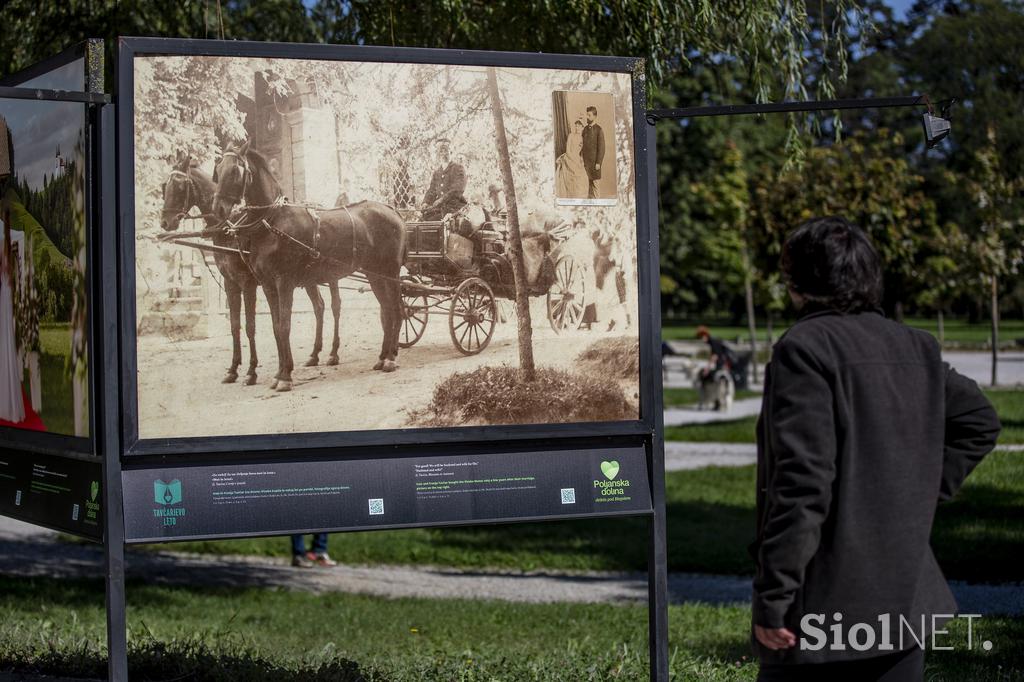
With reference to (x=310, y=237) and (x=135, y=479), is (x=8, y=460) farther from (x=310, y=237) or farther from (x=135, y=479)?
(x=310, y=237)

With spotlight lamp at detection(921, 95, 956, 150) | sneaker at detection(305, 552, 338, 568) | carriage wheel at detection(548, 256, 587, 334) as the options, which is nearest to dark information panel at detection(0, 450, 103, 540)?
carriage wheel at detection(548, 256, 587, 334)

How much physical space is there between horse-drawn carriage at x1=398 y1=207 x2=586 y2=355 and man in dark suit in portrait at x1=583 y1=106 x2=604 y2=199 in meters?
0.21

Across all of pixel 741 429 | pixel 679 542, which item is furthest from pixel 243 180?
pixel 741 429

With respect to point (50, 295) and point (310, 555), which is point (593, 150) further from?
point (310, 555)

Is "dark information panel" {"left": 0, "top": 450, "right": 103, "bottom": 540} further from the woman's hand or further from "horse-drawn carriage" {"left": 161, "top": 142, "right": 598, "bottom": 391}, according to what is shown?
the woman's hand

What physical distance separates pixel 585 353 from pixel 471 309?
0.52m

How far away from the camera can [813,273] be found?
339 centimetres

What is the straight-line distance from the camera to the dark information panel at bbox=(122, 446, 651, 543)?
184 inches

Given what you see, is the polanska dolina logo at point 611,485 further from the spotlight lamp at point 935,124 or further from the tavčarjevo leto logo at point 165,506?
the spotlight lamp at point 935,124

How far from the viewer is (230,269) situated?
15.6ft

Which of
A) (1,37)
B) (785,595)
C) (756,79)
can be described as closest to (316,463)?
(785,595)

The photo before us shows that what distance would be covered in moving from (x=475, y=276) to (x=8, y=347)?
2070 millimetres

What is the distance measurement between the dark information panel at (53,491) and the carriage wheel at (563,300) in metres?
1.88

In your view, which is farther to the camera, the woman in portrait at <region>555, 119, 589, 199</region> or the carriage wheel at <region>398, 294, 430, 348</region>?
the woman in portrait at <region>555, 119, 589, 199</region>
